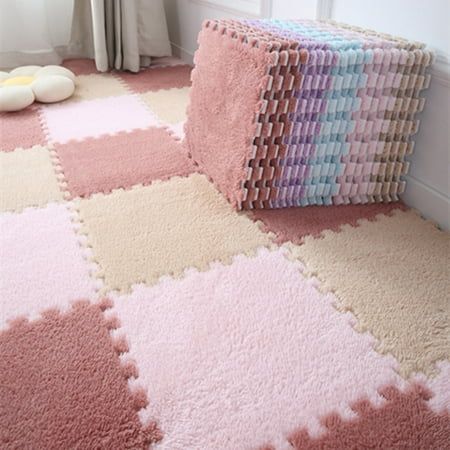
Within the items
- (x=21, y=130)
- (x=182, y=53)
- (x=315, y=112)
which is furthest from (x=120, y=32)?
(x=315, y=112)

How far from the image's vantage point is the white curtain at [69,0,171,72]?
2230 mm

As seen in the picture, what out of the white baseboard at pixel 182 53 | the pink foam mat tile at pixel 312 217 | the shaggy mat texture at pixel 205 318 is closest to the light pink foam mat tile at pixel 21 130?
the shaggy mat texture at pixel 205 318

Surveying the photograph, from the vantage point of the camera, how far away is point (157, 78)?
2.29 m

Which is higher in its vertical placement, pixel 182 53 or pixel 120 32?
pixel 120 32

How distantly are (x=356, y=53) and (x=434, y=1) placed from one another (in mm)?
243

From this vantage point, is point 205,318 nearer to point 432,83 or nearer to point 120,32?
point 432,83

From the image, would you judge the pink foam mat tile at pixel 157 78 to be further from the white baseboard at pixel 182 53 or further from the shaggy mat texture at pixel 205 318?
the shaggy mat texture at pixel 205 318

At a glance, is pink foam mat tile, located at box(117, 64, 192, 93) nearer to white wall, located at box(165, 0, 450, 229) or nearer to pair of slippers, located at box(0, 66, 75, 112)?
pair of slippers, located at box(0, 66, 75, 112)

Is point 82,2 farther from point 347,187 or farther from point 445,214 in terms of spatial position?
point 445,214

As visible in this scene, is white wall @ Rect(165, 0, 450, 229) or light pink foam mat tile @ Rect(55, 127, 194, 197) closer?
white wall @ Rect(165, 0, 450, 229)

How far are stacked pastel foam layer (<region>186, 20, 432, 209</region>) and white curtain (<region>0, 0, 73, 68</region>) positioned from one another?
1425 millimetres

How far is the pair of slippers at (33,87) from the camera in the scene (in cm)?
180

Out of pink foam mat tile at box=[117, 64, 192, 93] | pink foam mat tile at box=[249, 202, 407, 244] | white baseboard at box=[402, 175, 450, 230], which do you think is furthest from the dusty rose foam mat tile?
pink foam mat tile at box=[117, 64, 192, 93]

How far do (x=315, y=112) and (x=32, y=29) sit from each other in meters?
1.86
